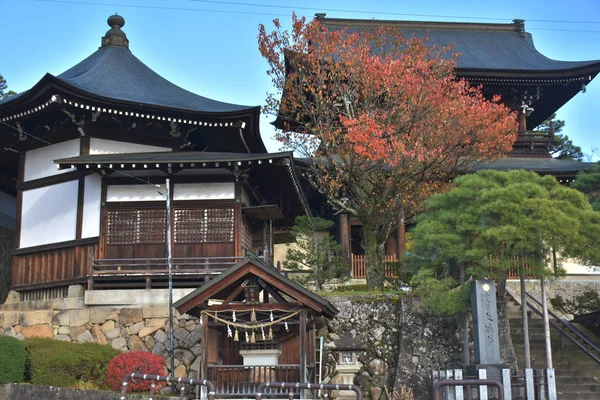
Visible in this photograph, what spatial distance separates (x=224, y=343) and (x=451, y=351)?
561cm

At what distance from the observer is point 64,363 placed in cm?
1538

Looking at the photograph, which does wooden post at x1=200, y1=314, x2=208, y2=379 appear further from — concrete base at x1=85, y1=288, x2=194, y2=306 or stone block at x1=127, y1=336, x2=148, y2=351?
concrete base at x1=85, y1=288, x2=194, y2=306

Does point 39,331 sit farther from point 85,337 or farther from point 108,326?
point 108,326

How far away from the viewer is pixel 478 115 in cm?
2120

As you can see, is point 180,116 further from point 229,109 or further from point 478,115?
point 478,115

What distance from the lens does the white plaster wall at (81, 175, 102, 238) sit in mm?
20062

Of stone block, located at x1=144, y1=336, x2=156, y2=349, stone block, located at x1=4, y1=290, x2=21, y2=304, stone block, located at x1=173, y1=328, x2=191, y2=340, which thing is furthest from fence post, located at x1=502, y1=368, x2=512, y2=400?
stone block, located at x1=4, y1=290, x2=21, y2=304

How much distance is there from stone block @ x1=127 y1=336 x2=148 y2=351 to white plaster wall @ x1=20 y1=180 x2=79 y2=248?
3.97m

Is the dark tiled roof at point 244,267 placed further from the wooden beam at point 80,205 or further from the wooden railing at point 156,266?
the wooden beam at point 80,205

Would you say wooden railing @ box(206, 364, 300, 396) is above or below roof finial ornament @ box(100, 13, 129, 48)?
below

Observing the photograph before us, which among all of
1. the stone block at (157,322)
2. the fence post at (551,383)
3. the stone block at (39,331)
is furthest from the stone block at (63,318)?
the fence post at (551,383)

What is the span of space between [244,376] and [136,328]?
14.7 ft

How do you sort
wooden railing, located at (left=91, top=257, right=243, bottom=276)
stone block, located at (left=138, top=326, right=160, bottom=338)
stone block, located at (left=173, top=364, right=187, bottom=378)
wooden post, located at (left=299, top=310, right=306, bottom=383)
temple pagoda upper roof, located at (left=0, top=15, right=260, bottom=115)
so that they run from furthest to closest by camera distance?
temple pagoda upper roof, located at (left=0, top=15, right=260, bottom=115) → wooden railing, located at (left=91, top=257, right=243, bottom=276) → stone block, located at (left=138, top=326, right=160, bottom=338) → stone block, located at (left=173, top=364, right=187, bottom=378) → wooden post, located at (left=299, top=310, right=306, bottom=383)

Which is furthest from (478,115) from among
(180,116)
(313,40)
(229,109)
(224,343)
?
(224,343)
